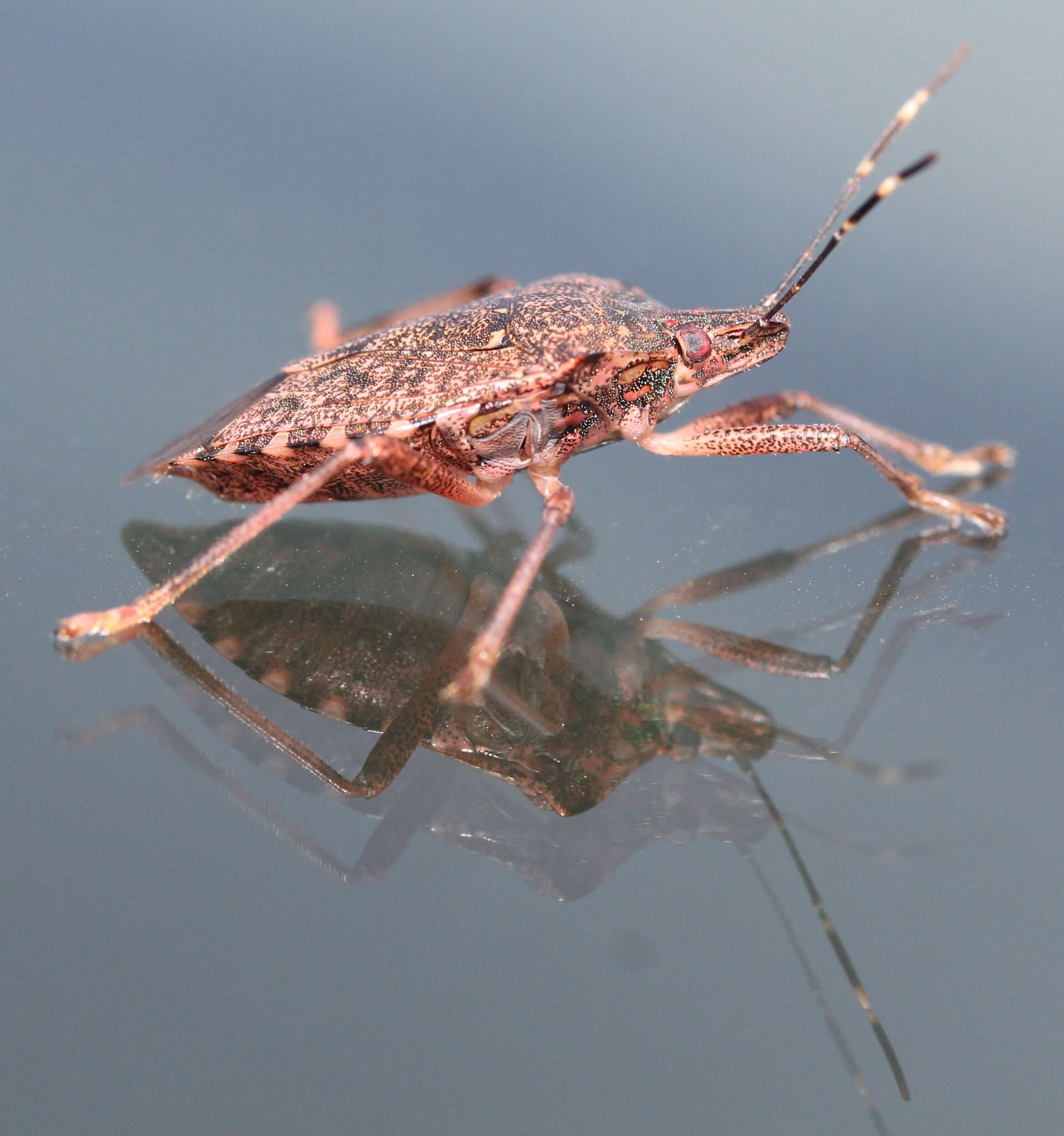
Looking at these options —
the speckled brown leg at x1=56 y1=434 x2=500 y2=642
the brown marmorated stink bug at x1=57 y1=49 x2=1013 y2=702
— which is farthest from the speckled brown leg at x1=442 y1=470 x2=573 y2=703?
the speckled brown leg at x1=56 y1=434 x2=500 y2=642

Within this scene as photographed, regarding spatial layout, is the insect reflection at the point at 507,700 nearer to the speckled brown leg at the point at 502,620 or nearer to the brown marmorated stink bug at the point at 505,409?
the speckled brown leg at the point at 502,620

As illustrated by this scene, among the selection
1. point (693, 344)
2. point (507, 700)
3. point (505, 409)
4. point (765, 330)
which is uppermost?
point (765, 330)

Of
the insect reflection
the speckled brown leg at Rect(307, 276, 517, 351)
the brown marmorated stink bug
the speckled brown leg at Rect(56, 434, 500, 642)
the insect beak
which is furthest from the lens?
the speckled brown leg at Rect(307, 276, 517, 351)

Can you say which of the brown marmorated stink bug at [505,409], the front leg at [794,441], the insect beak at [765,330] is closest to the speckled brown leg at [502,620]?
the brown marmorated stink bug at [505,409]

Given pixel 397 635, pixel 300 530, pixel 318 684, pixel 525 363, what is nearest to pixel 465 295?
pixel 525 363

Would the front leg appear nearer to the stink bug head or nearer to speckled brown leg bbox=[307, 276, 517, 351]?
the stink bug head

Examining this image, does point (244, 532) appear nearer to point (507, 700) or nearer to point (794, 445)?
point (507, 700)

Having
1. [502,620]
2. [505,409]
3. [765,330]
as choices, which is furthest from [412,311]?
[502,620]

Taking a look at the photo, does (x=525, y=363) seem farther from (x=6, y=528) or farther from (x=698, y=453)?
(x=6, y=528)
